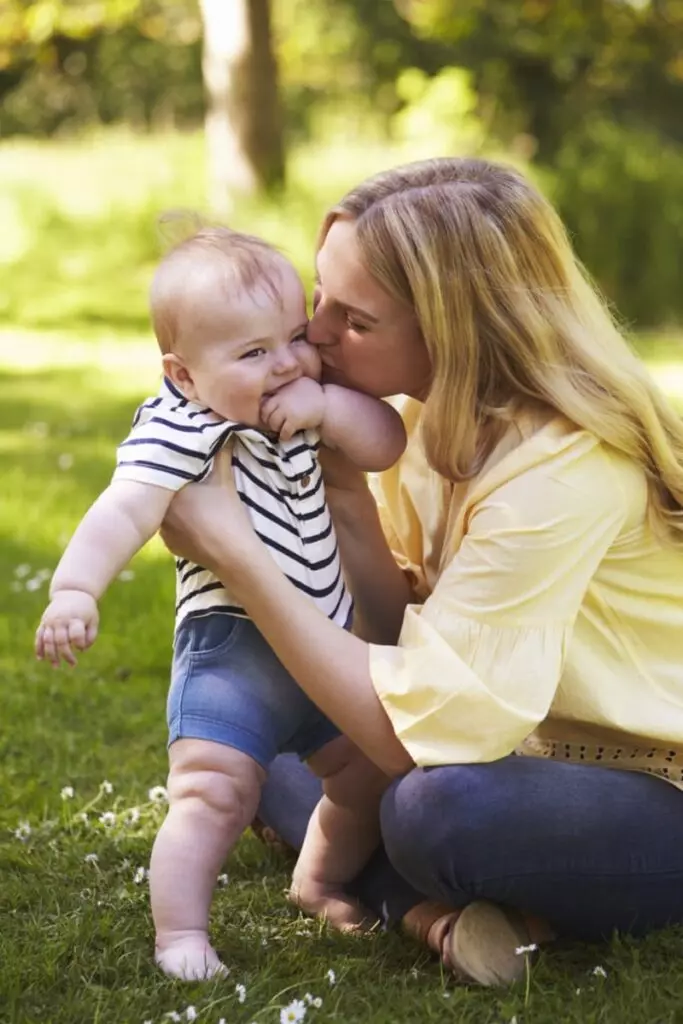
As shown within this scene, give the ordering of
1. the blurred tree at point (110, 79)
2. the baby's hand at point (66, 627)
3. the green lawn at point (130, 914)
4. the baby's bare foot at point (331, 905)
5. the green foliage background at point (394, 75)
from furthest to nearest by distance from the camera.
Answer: the blurred tree at point (110, 79)
the green foliage background at point (394, 75)
the baby's bare foot at point (331, 905)
the green lawn at point (130, 914)
the baby's hand at point (66, 627)

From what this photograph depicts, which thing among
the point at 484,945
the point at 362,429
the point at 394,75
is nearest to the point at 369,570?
the point at 362,429

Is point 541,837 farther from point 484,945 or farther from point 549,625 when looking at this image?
point 549,625

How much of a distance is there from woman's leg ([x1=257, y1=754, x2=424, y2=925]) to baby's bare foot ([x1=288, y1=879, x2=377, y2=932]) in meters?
0.04

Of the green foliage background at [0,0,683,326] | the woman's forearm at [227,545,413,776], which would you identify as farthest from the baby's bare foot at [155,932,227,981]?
the green foliage background at [0,0,683,326]

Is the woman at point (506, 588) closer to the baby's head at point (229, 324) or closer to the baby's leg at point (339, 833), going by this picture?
the baby's head at point (229, 324)

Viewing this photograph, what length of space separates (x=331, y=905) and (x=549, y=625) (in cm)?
71

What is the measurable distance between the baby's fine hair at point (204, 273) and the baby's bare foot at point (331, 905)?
1.01m

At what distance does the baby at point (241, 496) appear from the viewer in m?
2.29

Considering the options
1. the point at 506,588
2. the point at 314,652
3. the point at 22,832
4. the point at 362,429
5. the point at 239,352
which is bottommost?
the point at 22,832

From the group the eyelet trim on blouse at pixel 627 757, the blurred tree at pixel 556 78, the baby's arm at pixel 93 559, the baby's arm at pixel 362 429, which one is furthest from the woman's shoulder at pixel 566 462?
the blurred tree at pixel 556 78

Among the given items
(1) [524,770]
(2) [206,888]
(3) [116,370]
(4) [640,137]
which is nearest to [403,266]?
(1) [524,770]

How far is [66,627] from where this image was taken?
212 cm

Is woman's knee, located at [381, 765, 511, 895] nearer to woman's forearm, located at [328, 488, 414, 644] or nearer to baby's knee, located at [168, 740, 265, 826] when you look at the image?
baby's knee, located at [168, 740, 265, 826]

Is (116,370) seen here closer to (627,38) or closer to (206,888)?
(206,888)
